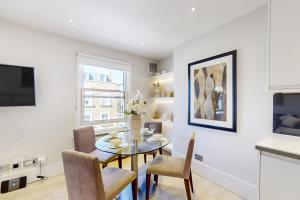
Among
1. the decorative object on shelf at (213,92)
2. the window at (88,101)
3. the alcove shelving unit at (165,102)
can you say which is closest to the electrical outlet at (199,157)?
the decorative object on shelf at (213,92)

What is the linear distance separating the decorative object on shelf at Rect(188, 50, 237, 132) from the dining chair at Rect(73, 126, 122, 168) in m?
1.55

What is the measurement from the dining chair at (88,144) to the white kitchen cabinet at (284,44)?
2257 mm

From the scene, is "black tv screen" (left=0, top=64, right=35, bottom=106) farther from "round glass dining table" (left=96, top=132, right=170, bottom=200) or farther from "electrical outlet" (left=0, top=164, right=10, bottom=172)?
"round glass dining table" (left=96, top=132, right=170, bottom=200)

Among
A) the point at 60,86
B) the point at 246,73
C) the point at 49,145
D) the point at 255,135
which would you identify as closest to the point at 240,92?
the point at 246,73

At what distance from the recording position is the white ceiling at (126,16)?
73.7 inches

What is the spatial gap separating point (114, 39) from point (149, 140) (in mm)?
2007

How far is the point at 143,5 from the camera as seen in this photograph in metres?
1.90

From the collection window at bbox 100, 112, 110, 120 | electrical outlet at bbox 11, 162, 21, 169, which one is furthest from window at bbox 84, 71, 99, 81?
electrical outlet at bbox 11, 162, 21, 169

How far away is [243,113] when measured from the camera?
2.13 m

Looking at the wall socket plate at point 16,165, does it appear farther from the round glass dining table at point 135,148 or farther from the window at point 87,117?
the round glass dining table at point 135,148

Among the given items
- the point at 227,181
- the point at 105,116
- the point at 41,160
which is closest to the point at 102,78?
the point at 105,116

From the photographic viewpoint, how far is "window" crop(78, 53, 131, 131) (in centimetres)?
317

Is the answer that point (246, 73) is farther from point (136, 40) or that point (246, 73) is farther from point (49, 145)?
point (49, 145)

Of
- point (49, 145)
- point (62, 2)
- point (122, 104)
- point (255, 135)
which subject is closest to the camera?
point (62, 2)
